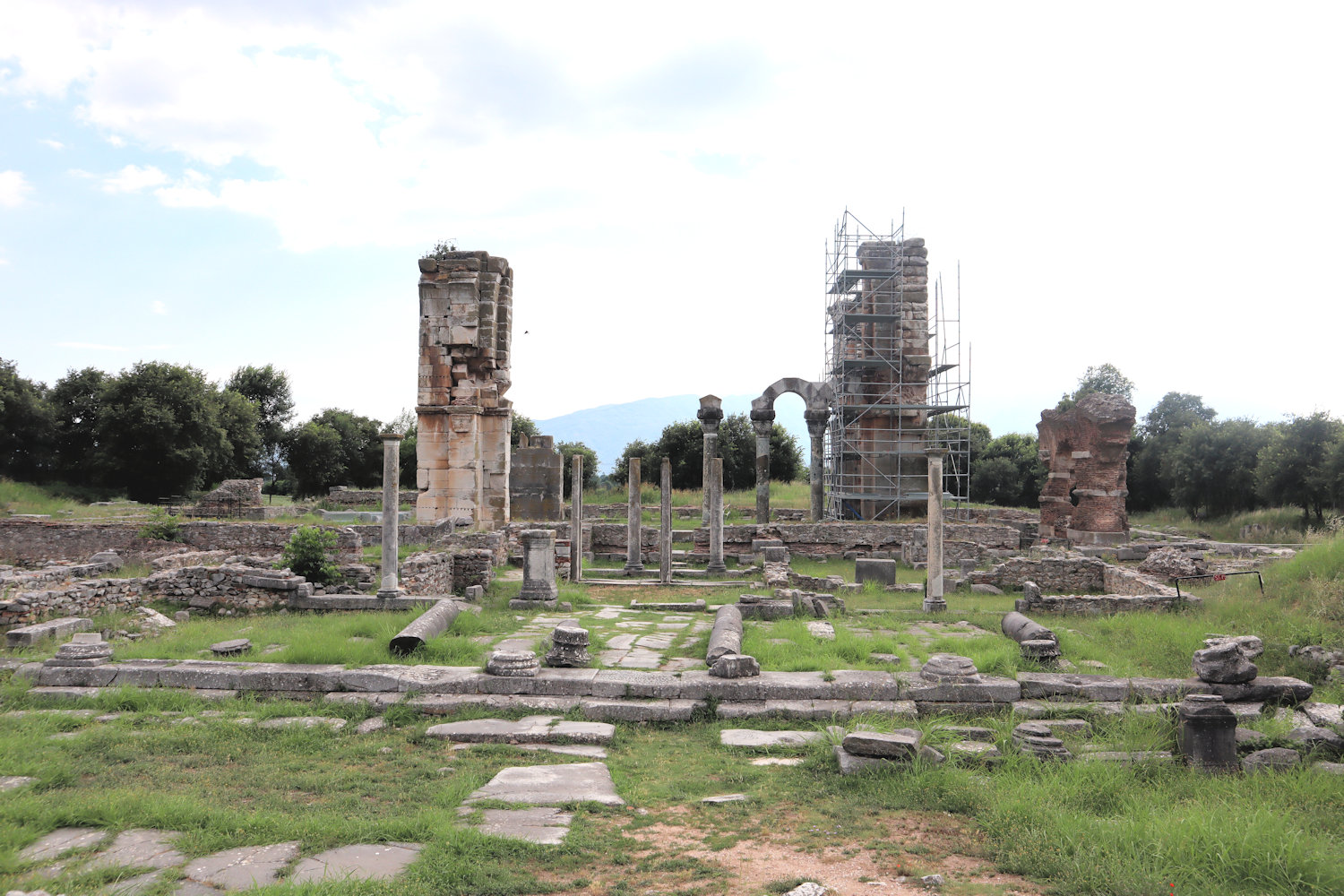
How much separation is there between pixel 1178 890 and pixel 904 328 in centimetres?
2737

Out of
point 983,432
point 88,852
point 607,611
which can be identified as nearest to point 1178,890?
point 88,852

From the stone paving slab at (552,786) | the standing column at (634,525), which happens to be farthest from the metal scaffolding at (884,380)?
the stone paving slab at (552,786)

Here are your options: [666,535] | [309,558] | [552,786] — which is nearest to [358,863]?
[552,786]

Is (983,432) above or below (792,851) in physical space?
above

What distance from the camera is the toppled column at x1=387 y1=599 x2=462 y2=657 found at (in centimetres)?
852

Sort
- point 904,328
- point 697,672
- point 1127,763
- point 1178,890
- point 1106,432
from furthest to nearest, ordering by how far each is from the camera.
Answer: point 904,328, point 1106,432, point 697,672, point 1127,763, point 1178,890

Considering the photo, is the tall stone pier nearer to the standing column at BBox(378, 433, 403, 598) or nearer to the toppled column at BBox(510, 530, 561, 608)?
the standing column at BBox(378, 433, 403, 598)

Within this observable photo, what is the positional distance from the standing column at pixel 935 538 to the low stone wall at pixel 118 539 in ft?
48.6

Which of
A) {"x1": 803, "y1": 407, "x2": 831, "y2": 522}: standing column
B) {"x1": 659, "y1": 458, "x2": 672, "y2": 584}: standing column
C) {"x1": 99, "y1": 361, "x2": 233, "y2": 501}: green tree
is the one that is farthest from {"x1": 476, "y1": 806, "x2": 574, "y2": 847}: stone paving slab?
{"x1": 99, "y1": 361, "x2": 233, "y2": 501}: green tree

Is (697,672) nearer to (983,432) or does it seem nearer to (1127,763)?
(1127,763)

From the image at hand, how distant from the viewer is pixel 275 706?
6973 millimetres

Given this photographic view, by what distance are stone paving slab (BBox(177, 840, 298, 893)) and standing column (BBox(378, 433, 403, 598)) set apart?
289 inches

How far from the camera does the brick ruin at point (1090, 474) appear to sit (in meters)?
22.9

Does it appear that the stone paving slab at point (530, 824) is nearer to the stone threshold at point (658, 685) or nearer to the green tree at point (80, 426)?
the stone threshold at point (658, 685)
